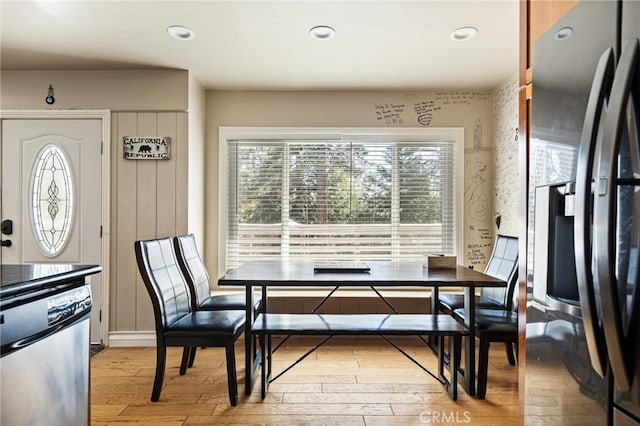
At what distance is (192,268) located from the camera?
3012 mm

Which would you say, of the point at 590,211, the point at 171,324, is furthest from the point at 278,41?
the point at 590,211

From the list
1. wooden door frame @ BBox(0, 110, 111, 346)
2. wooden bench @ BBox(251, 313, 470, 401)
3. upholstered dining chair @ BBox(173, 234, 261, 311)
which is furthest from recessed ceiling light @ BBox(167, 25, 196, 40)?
wooden bench @ BBox(251, 313, 470, 401)

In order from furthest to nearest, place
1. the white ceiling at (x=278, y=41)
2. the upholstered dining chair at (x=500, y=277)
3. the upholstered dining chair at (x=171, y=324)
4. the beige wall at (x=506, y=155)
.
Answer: the beige wall at (x=506, y=155) < the upholstered dining chair at (x=500, y=277) < the white ceiling at (x=278, y=41) < the upholstered dining chair at (x=171, y=324)

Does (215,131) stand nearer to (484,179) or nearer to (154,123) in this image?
(154,123)

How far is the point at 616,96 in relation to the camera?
83 centimetres

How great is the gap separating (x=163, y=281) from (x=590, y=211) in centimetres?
227

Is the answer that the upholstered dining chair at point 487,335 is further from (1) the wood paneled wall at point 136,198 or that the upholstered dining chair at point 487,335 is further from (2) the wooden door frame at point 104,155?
(2) the wooden door frame at point 104,155

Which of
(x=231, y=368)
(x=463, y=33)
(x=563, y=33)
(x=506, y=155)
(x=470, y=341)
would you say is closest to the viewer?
(x=563, y=33)

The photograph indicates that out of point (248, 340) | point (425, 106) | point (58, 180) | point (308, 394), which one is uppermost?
point (425, 106)

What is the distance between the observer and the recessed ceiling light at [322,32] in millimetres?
2758

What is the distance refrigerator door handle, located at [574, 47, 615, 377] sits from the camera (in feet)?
2.92

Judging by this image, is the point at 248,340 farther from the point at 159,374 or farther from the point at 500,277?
the point at 500,277

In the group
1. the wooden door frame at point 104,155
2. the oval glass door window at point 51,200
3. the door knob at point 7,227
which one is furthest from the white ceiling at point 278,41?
the door knob at point 7,227

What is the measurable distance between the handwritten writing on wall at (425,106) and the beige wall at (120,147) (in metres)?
1.87
